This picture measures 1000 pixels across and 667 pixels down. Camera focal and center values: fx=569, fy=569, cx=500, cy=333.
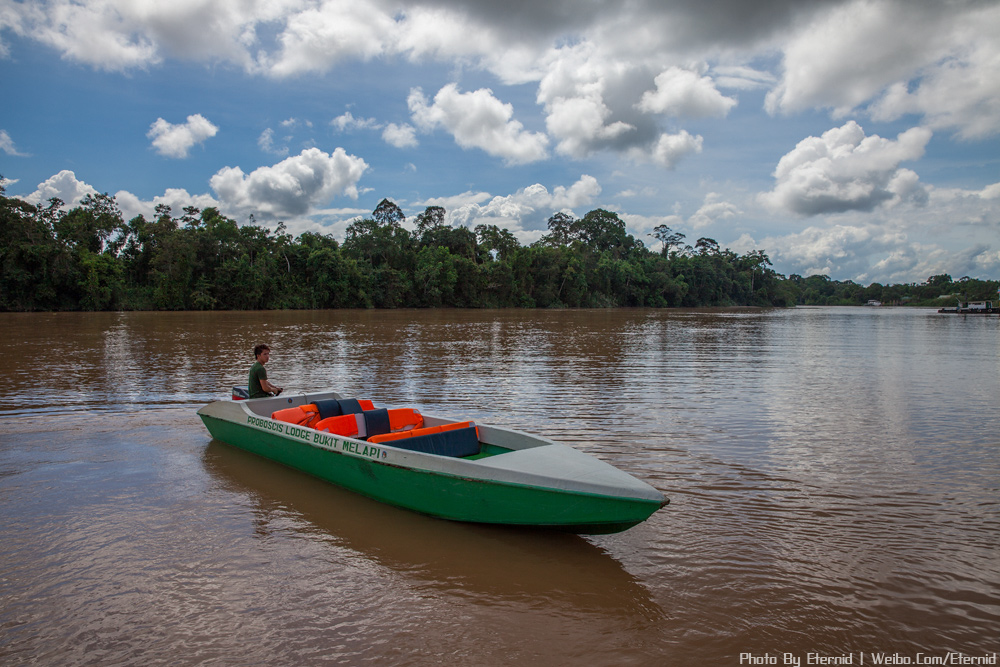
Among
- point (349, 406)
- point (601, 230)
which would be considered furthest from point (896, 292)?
point (349, 406)

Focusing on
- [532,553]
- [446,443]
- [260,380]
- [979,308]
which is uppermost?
[979,308]

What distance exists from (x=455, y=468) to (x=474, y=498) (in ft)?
1.03

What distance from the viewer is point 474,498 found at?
5.06m

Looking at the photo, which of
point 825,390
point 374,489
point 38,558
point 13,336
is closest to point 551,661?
point 374,489

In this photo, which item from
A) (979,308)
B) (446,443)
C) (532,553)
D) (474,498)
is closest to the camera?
(532,553)

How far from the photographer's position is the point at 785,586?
4340 millimetres

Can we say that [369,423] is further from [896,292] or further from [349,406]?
[896,292]

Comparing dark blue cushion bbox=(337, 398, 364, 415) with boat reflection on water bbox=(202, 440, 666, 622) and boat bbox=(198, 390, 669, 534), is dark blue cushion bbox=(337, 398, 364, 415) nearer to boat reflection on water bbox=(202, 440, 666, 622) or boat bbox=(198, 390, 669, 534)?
boat bbox=(198, 390, 669, 534)

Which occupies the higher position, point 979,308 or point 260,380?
point 979,308

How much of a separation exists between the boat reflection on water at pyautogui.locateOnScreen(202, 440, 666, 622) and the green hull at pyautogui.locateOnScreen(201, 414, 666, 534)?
0.59 feet

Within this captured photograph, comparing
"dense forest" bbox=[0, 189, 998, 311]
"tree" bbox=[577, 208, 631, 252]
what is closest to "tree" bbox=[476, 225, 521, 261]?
"dense forest" bbox=[0, 189, 998, 311]

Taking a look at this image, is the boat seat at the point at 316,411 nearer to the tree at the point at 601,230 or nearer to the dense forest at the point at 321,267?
Answer: the dense forest at the point at 321,267

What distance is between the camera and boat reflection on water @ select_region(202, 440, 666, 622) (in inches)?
170

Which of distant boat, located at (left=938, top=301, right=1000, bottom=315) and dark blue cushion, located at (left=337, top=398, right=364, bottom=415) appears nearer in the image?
dark blue cushion, located at (left=337, top=398, right=364, bottom=415)
